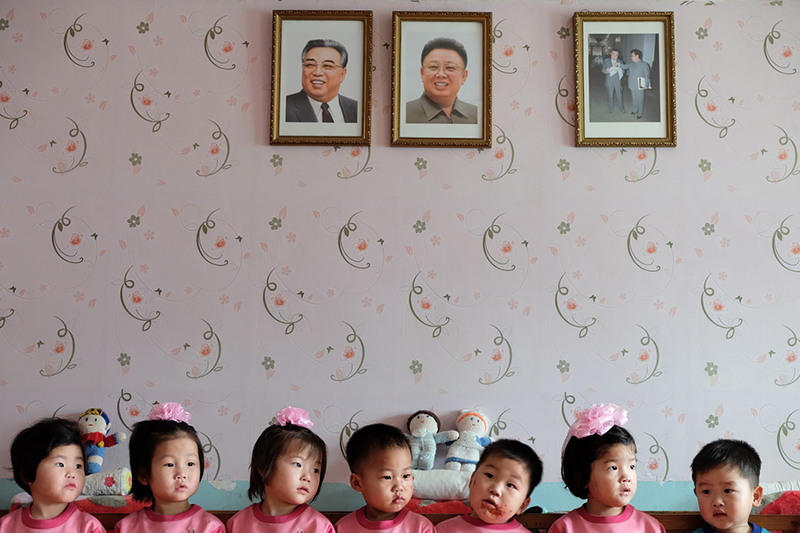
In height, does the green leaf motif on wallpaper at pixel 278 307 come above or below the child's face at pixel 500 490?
above

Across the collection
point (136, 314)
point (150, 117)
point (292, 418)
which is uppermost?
point (150, 117)

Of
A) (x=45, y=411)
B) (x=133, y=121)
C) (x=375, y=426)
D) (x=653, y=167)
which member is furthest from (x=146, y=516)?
A: (x=653, y=167)

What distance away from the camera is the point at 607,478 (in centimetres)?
147

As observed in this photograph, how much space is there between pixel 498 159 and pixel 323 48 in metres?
0.72

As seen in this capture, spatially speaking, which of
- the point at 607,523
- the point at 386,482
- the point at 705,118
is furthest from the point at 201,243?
the point at 705,118

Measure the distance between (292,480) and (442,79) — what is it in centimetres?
145

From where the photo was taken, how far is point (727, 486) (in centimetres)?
144

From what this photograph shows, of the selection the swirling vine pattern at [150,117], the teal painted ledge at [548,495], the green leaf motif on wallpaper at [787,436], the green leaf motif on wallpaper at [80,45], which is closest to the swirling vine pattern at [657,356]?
the teal painted ledge at [548,495]

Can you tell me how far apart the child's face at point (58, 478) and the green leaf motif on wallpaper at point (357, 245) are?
1.03 m

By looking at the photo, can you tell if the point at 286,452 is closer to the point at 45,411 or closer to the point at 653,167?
the point at 45,411

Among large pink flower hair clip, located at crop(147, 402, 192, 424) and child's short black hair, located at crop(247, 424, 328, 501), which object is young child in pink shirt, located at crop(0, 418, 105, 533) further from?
child's short black hair, located at crop(247, 424, 328, 501)

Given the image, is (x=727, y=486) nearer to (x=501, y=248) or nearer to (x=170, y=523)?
(x=501, y=248)

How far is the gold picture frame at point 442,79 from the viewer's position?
2297 mm

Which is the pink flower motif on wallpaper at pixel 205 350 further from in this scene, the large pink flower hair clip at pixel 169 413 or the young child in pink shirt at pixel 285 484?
the young child in pink shirt at pixel 285 484
